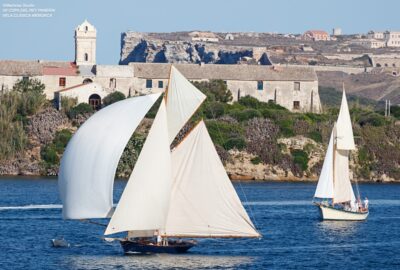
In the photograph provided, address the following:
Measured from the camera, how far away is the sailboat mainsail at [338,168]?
2667 inches

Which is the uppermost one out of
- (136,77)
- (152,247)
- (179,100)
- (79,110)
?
(179,100)

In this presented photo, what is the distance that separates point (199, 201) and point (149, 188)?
95.4 inches

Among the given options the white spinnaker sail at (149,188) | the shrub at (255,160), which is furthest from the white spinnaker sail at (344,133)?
the shrub at (255,160)

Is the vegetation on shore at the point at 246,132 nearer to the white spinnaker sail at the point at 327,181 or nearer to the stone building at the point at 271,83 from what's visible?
the stone building at the point at 271,83

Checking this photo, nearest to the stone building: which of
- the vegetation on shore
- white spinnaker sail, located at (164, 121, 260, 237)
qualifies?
the vegetation on shore

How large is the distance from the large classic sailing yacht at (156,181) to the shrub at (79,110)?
56.4m

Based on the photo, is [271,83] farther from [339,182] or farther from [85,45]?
[339,182]

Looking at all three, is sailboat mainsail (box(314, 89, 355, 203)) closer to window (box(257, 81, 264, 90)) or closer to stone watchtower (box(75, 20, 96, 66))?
window (box(257, 81, 264, 90))

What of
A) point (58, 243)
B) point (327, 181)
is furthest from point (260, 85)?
point (58, 243)

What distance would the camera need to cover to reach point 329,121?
10550 centimetres

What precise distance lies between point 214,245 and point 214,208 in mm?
5367

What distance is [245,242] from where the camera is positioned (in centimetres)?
5309

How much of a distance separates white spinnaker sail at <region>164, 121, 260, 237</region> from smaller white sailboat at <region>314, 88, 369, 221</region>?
65.1ft

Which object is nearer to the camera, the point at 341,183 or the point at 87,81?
the point at 341,183
